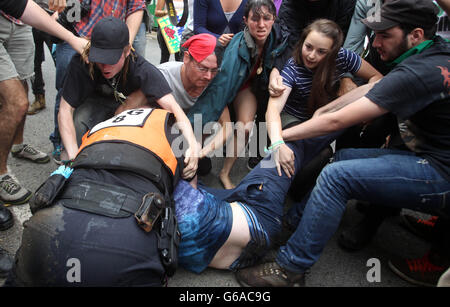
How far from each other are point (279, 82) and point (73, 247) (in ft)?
5.37

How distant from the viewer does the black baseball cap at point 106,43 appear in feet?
6.16

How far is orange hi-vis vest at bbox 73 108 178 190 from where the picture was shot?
134 cm

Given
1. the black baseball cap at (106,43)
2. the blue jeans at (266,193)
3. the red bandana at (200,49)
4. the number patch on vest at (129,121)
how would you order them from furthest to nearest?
1. the red bandana at (200,49)
2. the black baseball cap at (106,43)
3. the blue jeans at (266,193)
4. the number patch on vest at (129,121)

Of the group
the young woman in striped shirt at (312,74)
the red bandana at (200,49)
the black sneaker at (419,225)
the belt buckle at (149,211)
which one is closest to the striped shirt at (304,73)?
the young woman in striped shirt at (312,74)

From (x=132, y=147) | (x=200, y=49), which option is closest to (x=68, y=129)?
(x=132, y=147)

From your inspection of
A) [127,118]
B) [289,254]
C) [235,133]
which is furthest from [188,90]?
[289,254]

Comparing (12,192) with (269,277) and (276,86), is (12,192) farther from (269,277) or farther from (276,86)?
(276,86)

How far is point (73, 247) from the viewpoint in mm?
1160

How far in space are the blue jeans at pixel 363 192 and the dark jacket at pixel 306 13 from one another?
1264 millimetres

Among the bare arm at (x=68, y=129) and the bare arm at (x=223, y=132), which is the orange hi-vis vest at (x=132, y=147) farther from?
the bare arm at (x=223, y=132)

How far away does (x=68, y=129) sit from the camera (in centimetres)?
203

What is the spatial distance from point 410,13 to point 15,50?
8.26ft

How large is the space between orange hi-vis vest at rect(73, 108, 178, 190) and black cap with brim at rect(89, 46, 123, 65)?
0.48m

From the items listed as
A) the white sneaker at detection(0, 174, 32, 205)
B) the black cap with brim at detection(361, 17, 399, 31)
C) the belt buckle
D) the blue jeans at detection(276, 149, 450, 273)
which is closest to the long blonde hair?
the black cap with brim at detection(361, 17, 399, 31)
